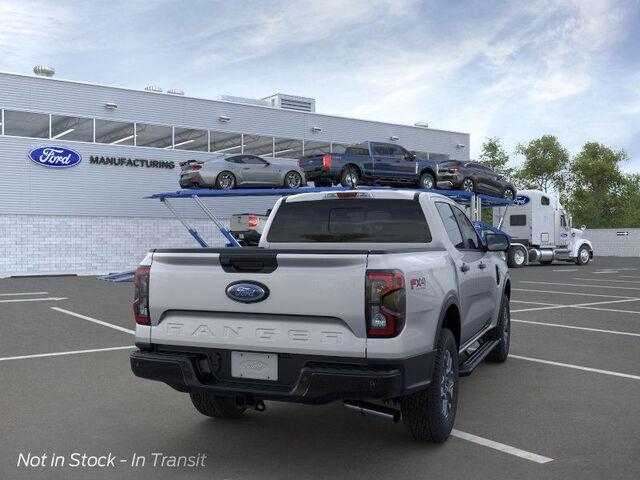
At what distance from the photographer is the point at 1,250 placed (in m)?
25.7

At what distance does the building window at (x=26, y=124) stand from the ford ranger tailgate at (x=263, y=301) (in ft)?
79.2

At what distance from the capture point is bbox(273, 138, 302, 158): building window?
1283 inches

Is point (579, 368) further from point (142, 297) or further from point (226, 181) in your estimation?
point (226, 181)

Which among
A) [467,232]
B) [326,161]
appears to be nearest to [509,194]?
[326,161]

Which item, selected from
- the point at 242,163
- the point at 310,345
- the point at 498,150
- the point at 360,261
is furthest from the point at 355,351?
the point at 498,150

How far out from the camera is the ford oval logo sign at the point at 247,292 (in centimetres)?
430

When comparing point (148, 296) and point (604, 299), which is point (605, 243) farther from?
point (148, 296)

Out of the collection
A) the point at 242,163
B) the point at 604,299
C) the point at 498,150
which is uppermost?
the point at 498,150

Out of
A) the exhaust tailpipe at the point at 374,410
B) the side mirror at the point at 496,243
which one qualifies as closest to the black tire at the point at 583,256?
the side mirror at the point at 496,243

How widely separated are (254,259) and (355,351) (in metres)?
0.87

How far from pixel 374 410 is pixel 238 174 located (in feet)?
64.8

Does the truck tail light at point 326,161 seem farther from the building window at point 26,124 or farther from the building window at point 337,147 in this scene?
the building window at point 337,147

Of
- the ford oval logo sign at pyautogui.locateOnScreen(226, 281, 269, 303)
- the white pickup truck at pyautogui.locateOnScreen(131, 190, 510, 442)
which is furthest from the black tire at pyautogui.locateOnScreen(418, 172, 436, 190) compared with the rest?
the ford oval logo sign at pyautogui.locateOnScreen(226, 281, 269, 303)

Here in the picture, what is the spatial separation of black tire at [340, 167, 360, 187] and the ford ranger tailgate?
18.1 m
